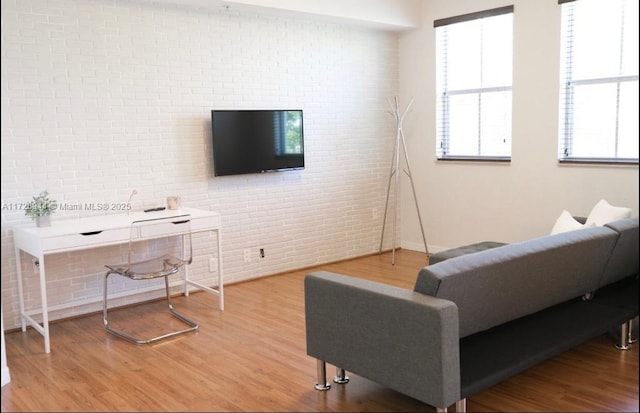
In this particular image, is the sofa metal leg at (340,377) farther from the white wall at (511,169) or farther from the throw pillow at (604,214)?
the white wall at (511,169)

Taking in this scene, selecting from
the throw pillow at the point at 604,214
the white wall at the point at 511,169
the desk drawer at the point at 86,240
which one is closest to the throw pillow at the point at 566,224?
the throw pillow at the point at 604,214

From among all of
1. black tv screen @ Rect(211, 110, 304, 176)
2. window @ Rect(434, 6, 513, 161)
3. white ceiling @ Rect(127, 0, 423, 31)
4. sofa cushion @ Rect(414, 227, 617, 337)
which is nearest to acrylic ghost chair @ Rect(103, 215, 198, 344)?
black tv screen @ Rect(211, 110, 304, 176)

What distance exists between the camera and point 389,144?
7031mm

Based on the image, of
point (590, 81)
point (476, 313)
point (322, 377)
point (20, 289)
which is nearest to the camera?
point (476, 313)

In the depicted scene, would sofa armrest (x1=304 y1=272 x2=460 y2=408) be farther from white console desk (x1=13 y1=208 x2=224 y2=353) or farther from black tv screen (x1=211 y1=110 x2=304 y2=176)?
black tv screen (x1=211 y1=110 x2=304 y2=176)

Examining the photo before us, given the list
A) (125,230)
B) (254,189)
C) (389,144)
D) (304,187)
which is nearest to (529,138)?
(389,144)

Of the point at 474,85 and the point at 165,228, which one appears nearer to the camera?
the point at 165,228

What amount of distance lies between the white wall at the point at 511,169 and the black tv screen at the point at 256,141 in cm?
157

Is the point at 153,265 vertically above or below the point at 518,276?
below

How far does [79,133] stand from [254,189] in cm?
170

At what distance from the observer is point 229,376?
3584mm

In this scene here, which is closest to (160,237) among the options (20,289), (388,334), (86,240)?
(86,240)

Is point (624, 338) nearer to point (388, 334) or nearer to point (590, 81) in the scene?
point (388, 334)

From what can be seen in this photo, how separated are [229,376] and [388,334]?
1187 mm
